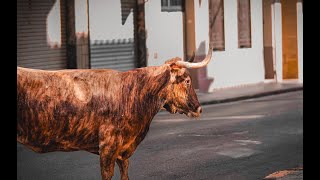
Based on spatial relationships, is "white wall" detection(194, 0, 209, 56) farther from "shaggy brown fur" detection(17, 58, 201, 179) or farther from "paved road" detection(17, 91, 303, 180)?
"shaggy brown fur" detection(17, 58, 201, 179)

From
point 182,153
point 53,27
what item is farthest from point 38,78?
point 53,27

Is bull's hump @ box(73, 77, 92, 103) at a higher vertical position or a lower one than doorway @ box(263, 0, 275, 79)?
lower

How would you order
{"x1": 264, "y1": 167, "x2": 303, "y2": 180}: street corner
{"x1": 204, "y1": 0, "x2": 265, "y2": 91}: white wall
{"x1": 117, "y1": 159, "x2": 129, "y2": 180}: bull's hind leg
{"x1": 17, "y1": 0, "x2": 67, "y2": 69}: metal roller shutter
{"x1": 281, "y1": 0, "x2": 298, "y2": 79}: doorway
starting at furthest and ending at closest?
{"x1": 281, "y1": 0, "x2": 298, "y2": 79}: doorway, {"x1": 204, "y1": 0, "x2": 265, "y2": 91}: white wall, {"x1": 17, "y1": 0, "x2": 67, "y2": 69}: metal roller shutter, {"x1": 264, "y1": 167, "x2": 303, "y2": 180}: street corner, {"x1": 117, "y1": 159, "x2": 129, "y2": 180}: bull's hind leg

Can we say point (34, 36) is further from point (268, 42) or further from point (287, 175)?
point (268, 42)

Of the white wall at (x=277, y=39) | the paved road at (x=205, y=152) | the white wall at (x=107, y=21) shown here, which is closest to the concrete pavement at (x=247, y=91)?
the white wall at (x=277, y=39)

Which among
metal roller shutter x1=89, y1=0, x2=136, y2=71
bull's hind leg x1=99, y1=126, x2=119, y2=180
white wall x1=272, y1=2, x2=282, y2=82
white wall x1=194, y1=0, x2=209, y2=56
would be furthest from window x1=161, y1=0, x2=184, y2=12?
bull's hind leg x1=99, y1=126, x2=119, y2=180

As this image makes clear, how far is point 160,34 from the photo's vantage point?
2589 centimetres

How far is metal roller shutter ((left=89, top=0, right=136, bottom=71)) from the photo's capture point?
78.3 ft

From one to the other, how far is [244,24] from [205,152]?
1452cm

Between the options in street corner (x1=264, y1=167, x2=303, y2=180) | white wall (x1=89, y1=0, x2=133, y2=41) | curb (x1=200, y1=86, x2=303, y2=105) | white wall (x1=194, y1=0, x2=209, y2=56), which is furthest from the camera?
white wall (x1=194, y1=0, x2=209, y2=56)

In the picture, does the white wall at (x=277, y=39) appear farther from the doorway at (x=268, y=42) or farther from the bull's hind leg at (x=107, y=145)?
the bull's hind leg at (x=107, y=145)

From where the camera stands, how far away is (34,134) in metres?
9.30

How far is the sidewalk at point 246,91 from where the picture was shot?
24.5m
